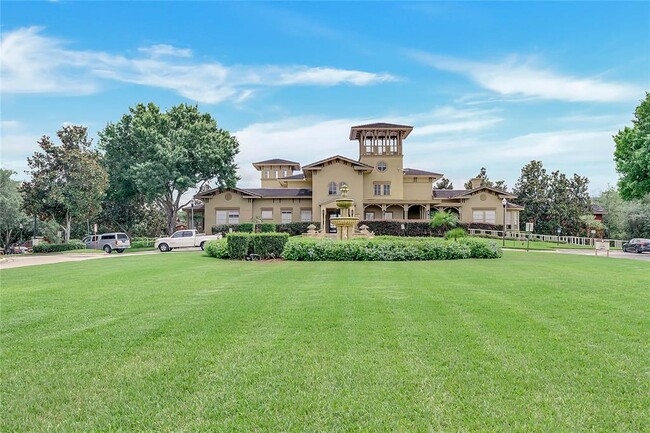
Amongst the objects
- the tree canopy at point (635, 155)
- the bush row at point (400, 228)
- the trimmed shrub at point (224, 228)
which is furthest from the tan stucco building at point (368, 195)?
the tree canopy at point (635, 155)

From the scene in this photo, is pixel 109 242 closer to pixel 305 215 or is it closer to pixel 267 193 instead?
pixel 267 193

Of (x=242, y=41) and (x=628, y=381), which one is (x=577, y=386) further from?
(x=242, y=41)

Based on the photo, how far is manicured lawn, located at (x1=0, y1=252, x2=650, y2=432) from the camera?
334cm

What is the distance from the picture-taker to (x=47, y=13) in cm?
1065

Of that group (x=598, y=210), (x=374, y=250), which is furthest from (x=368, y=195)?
(x=598, y=210)

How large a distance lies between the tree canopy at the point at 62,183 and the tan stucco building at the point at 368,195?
917 cm

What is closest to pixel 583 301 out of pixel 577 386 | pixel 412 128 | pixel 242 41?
pixel 577 386

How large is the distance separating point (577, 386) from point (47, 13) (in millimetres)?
13445

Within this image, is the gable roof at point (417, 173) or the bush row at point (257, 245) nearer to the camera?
the bush row at point (257, 245)

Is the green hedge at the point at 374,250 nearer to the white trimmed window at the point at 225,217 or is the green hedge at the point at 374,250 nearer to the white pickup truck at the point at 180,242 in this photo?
the white pickup truck at the point at 180,242

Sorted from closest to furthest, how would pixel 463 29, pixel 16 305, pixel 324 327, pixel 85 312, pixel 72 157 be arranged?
pixel 324 327
pixel 85 312
pixel 16 305
pixel 463 29
pixel 72 157

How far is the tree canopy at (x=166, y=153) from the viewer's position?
3791 centimetres

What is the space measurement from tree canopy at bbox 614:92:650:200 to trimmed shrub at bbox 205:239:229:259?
1014 inches

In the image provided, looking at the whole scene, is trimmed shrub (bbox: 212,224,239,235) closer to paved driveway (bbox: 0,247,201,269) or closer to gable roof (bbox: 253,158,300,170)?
paved driveway (bbox: 0,247,201,269)
